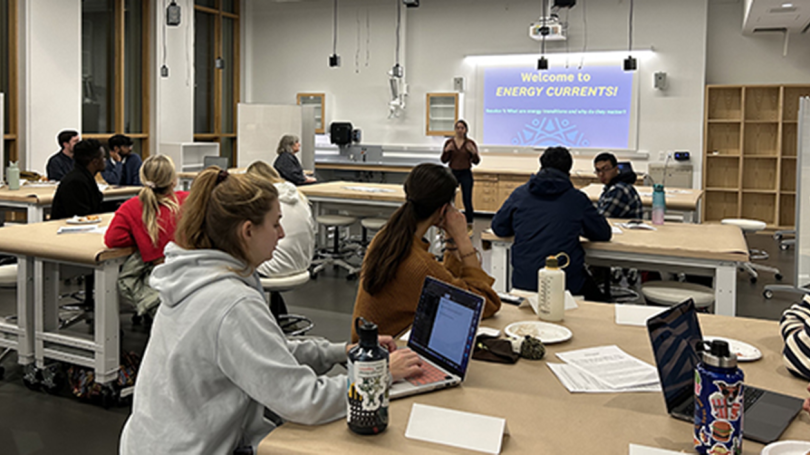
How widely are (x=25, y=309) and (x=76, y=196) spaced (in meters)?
1.40

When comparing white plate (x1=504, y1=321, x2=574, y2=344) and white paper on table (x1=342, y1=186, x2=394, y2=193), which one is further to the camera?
white paper on table (x1=342, y1=186, x2=394, y2=193)

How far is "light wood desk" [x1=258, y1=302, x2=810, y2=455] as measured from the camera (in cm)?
148

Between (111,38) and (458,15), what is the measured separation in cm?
544

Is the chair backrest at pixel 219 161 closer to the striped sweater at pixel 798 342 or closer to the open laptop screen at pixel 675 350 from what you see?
the striped sweater at pixel 798 342

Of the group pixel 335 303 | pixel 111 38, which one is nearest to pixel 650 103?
pixel 335 303

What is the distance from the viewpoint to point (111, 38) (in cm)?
1030

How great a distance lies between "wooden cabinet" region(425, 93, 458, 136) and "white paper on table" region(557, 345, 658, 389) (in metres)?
9.87

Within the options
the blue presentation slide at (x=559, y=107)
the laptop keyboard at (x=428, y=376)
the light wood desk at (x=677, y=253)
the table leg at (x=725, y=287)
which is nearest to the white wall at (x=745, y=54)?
the blue presentation slide at (x=559, y=107)

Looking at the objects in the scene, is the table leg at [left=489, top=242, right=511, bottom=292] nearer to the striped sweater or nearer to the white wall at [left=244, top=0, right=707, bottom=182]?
the striped sweater

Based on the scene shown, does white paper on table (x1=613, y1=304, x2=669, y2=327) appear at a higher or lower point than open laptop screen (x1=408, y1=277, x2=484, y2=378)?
lower

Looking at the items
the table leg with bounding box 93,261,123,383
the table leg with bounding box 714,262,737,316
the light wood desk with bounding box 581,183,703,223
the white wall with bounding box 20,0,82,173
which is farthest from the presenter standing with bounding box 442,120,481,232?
the table leg with bounding box 93,261,123,383

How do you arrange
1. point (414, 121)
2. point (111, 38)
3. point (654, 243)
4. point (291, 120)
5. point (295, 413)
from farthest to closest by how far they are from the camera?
point (414, 121)
point (291, 120)
point (111, 38)
point (654, 243)
point (295, 413)

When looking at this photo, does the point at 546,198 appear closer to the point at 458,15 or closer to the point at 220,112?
the point at 458,15

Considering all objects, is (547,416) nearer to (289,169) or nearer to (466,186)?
(289,169)
